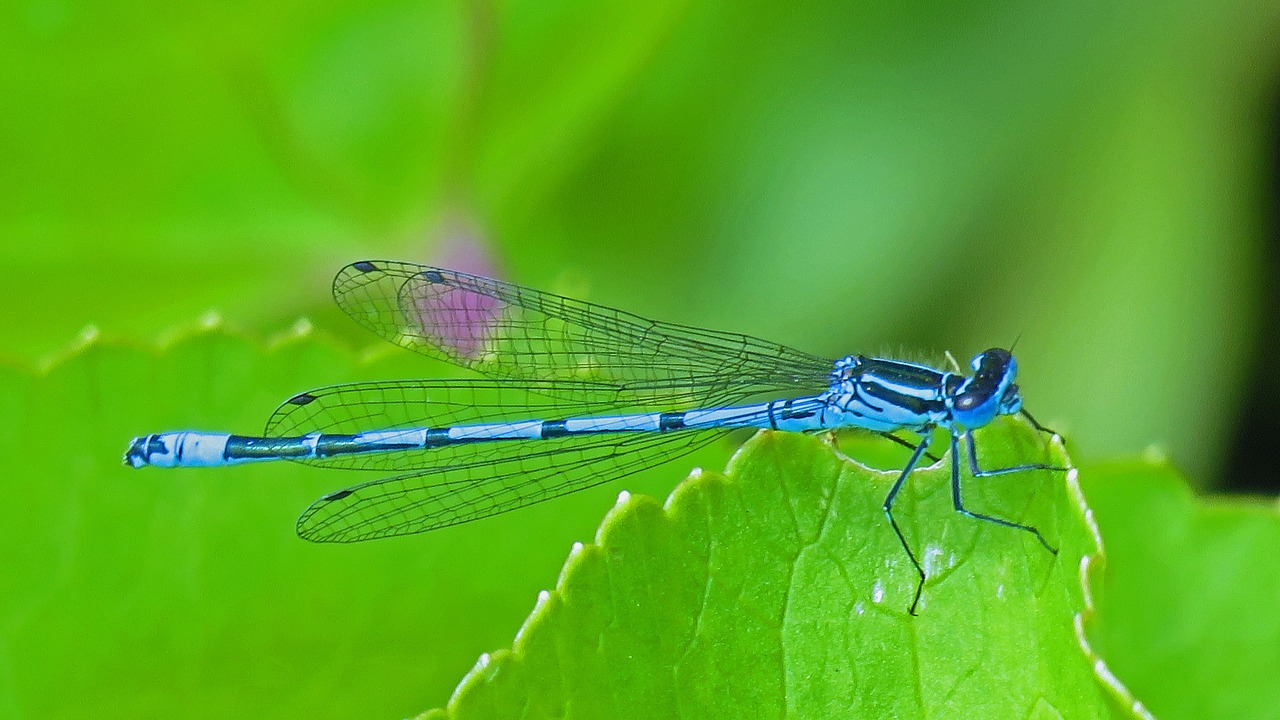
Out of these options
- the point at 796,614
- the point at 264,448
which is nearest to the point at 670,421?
the point at 264,448

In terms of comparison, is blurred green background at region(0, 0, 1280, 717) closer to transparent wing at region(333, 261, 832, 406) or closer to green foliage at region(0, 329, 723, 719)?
green foliage at region(0, 329, 723, 719)

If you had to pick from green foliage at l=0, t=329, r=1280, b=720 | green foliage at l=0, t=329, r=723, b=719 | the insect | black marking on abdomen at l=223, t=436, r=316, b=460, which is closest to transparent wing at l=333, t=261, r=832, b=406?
the insect

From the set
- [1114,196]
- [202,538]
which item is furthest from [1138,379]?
[202,538]

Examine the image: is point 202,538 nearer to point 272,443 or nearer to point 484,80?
point 272,443

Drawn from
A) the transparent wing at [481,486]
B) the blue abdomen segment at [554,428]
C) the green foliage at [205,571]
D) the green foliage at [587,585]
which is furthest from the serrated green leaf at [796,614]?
the blue abdomen segment at [554,428]

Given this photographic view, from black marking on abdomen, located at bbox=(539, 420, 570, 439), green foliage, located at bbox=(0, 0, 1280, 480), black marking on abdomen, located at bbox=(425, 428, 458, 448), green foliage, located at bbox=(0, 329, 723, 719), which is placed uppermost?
green foliage, located at bbox=(0, 0, 1280, 480)

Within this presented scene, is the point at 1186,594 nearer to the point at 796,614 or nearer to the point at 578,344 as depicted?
the point at 796,614
